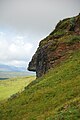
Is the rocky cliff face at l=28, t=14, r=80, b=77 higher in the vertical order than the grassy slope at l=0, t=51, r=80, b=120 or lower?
higher

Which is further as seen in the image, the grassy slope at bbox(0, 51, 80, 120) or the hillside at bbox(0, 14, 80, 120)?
the hillside at bbox(0, 14, 80, 120)

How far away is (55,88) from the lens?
1629 inches

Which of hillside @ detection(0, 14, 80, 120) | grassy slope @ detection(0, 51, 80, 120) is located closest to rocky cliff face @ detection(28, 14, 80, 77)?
hillside @ detection(0, 14, 80, 120)

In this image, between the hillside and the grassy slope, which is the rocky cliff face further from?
the grassy slope

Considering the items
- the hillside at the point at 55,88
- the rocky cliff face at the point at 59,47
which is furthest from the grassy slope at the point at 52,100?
the rocky cliff face at the point at 59,47

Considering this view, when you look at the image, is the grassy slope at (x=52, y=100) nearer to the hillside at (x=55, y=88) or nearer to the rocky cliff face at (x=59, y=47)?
the hillside at (x=55, y=88)

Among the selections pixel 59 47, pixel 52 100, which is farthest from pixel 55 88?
pixel 59 47

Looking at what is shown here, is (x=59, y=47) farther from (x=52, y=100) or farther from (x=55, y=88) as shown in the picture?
(x=52, y=100)

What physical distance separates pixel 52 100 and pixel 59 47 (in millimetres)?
26398

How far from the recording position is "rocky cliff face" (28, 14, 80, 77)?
6000 centimetres

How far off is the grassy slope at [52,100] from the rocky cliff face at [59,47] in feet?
29.8

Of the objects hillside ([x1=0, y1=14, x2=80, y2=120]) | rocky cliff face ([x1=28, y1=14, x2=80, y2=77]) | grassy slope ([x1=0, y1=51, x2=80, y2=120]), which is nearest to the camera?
grassy slope ([x1=0, y1=51, x2=80, y2=120])

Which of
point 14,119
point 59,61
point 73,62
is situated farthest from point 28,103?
point 59,61

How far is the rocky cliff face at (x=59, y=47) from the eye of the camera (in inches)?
2362
